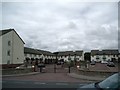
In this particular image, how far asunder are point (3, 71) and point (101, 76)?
13235mm

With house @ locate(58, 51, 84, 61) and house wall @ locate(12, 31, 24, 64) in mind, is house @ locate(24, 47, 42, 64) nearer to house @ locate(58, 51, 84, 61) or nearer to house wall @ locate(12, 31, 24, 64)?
house wall @ locate(12, 31, 24, 64)

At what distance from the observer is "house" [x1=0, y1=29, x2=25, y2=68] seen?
219 feet

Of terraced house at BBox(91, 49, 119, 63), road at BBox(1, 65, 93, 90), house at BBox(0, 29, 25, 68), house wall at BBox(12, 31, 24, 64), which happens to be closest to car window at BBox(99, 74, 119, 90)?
Answer: road at BBox(1, 65, 93, 90)

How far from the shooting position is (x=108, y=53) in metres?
139

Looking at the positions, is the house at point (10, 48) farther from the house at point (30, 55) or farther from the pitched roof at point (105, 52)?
the pitched roof at point (105, 52)

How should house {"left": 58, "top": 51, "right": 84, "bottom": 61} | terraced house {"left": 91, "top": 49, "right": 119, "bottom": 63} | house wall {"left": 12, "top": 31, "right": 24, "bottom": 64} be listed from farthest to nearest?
1. terraced house {"left": 91, "top": 49, "right": 119, "bottom": 63}
2. house {"left": 58, "top": 51, "right": 84, "bottom": 61}
3. house wall {"left": 12, "top": 31, "right": 24, "bottom": 64}

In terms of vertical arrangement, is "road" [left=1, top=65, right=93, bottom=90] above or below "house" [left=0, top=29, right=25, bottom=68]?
below

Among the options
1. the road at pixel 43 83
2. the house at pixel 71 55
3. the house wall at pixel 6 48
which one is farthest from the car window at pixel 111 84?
the house at pixel 71 55

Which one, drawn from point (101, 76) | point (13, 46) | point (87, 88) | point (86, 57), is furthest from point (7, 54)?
point (86, 57)

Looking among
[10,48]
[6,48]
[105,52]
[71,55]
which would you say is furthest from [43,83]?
[105,52]

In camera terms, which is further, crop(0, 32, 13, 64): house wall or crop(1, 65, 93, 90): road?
crop(0, 32, 13, 64): house wall

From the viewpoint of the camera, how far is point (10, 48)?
67938 millimetres

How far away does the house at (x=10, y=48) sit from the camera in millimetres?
66744

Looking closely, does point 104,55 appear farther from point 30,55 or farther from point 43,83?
point 43,83
